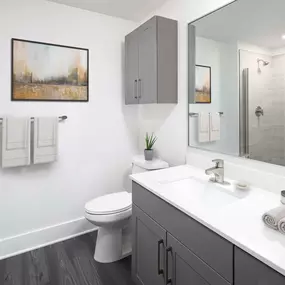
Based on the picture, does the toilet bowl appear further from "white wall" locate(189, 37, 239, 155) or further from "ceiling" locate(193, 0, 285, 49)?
"ceiling" locate(193, 0, 285, 49)

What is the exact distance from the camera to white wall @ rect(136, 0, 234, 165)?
192 centimetres

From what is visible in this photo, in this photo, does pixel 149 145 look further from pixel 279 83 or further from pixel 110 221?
pixel 279 83

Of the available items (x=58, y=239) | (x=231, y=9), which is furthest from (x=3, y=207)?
(x=231, y=9)

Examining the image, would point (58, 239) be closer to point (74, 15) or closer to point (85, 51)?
point (85, 51)

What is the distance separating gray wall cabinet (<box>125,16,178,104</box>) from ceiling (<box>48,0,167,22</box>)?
0.27 m

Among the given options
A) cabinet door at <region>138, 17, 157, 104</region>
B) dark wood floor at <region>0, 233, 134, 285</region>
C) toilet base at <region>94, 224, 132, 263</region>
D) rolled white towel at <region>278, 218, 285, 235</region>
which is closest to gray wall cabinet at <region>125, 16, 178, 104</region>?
cabinet door at <region>138, 17, 157, 104</region>

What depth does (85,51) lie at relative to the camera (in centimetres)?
234

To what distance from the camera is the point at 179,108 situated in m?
2.13

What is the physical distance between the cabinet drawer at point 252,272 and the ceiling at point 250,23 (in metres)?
1.16

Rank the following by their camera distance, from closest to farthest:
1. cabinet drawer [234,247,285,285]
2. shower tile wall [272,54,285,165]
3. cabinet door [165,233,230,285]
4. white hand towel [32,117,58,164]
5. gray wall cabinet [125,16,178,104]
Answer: cabinet drawer [234,247,285,285], cabinet door [165,233,230,285], shower tile wall [272,54,285,165], gray wall cabinet [125,16,178,104], white hand towel [32,117,58,164]

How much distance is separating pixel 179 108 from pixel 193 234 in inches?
51.0

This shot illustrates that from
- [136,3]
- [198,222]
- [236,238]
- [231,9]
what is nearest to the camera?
[236,238]

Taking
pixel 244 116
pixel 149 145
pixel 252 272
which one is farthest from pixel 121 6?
pixel 252 272

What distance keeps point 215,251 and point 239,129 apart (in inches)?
36.3
